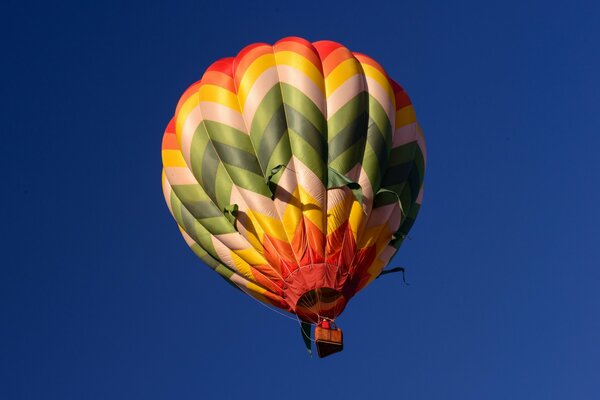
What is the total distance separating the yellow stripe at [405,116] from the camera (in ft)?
83.8

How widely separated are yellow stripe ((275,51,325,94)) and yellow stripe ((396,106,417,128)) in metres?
1.62

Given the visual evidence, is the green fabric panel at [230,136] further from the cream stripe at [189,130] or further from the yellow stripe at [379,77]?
the yellow stripe at [379,77]

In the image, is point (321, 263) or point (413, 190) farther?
point (413, 190)

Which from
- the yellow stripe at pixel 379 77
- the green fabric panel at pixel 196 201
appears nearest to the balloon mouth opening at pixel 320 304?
the green fabric panel at pixel 196 201

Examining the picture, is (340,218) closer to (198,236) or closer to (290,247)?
(290,247)

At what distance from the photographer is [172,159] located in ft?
84.7

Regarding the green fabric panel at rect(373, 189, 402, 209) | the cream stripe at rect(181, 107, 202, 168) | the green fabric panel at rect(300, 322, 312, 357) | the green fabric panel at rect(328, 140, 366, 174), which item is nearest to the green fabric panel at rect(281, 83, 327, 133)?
the green fabric panel at rect(328, 140, 366, 174)

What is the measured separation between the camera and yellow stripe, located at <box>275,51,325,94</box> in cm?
2478

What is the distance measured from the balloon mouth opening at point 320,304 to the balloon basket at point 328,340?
30 cm

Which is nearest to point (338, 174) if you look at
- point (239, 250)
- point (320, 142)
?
point (320, 142)

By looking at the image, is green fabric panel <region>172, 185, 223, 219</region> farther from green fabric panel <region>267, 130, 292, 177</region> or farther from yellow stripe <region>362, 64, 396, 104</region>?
yellow stripe <region>362, 64, 396, 104</region>

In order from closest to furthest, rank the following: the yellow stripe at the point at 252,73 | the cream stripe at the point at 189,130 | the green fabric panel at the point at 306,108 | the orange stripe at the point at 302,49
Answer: the green fabric panel at the point at 306,108 < the yellow stripe at the point at 252,73 < the orange stripe at the point at 302,49 < the cream stripe at the point at 189,130

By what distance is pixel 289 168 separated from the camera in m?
24.2

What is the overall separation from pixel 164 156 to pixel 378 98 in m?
4.06
